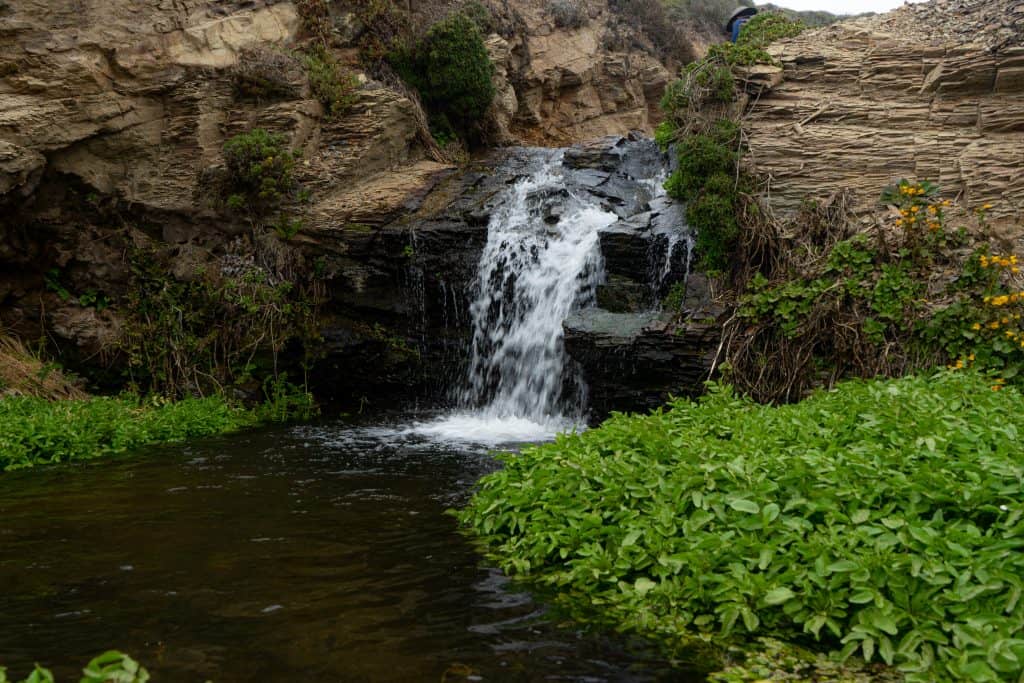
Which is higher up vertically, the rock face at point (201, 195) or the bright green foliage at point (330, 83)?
the bright green foliage at point (330, 83)

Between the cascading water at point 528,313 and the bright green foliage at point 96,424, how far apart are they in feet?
9.46

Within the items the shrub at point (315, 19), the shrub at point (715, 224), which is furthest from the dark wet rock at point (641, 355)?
the shrub at point (315, 19)

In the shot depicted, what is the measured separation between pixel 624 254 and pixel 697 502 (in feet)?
21.0

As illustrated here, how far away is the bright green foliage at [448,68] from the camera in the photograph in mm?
14758

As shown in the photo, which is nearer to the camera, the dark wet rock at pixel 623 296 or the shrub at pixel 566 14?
the dark wet rock at pixel 623 296

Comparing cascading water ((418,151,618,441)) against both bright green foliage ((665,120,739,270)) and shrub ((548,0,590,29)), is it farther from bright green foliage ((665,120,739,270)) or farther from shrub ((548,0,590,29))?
shrub ((548,0,590,29))

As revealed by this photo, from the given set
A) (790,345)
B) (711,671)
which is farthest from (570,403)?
(711,671)

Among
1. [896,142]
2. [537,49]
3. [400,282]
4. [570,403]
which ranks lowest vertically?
[570,403]

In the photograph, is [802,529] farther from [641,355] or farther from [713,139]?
[713,139]

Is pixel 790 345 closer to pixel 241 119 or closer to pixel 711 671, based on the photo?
pixel 711 671

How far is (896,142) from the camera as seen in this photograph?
10.3m

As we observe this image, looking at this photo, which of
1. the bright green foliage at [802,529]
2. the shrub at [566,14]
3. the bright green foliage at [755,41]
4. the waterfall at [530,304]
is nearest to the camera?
the bright green foliage at [802,529]

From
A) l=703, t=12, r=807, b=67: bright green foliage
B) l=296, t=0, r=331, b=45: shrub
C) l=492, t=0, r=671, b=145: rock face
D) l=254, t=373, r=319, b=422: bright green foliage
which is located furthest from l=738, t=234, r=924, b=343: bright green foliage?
l=492, t=0, r=671, b=145: rock face

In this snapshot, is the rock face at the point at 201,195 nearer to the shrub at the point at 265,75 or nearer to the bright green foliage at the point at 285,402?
the shrub at the point at 265,75
